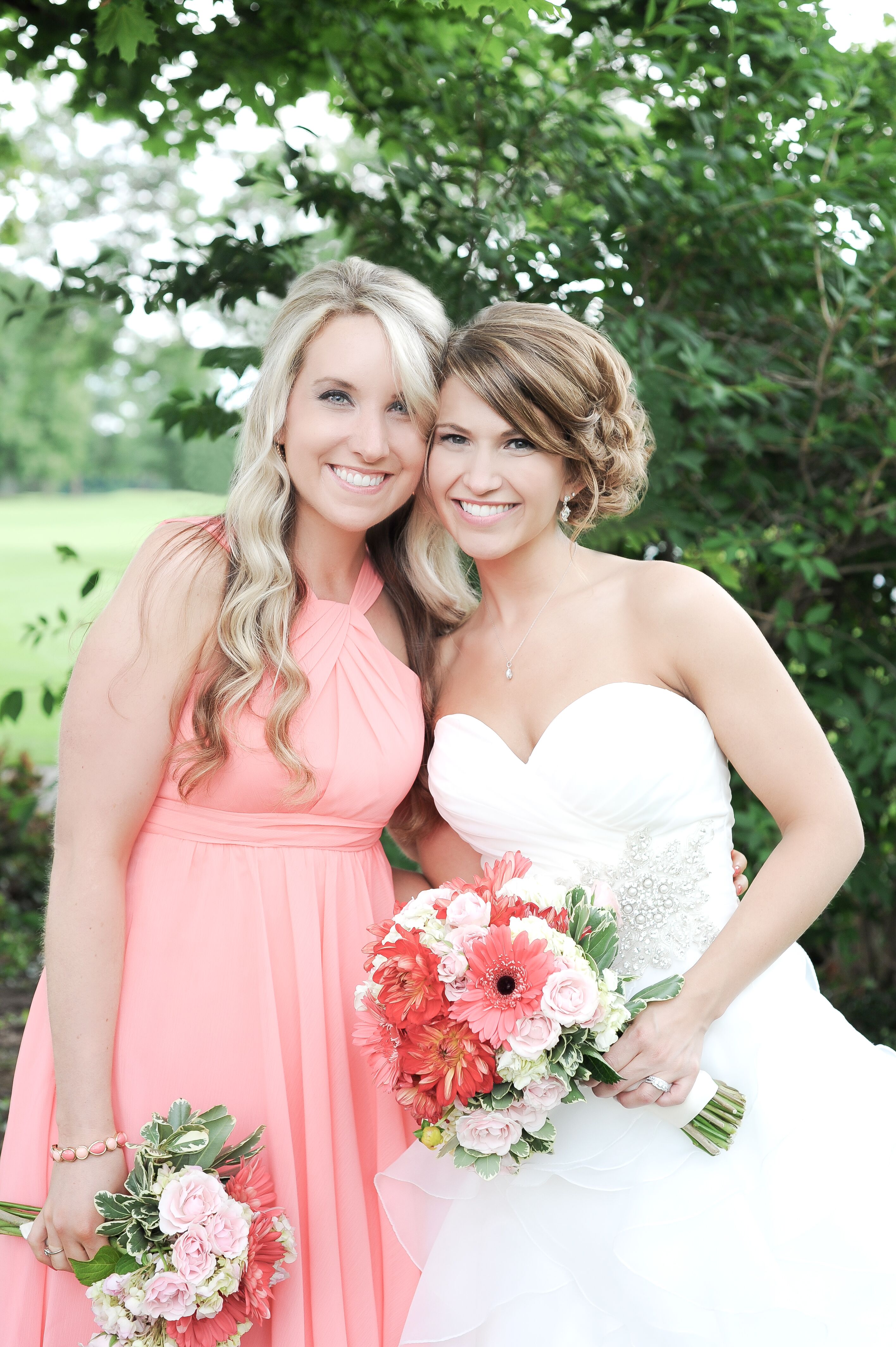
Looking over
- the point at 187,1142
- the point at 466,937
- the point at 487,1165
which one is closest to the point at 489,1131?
the point at 487,1165

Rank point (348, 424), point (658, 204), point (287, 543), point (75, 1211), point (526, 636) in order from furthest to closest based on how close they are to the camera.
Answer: point (658, 204) < point (526, 636) < point (287, 543) < point (348, 424) < point (75, 1211)

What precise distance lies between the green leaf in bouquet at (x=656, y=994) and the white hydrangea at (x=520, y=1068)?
0.28m

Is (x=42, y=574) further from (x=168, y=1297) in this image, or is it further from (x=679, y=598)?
(x=168, y=1297)

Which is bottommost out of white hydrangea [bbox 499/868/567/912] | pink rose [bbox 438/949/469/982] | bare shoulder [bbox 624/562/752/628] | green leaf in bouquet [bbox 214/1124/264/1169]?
green leaf in bouquet [bbox 214/1124/264/1169]

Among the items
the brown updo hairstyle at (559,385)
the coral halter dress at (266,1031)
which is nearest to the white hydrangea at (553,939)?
the coral halter dress at (266,1031)

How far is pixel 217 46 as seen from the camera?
11.8 ft

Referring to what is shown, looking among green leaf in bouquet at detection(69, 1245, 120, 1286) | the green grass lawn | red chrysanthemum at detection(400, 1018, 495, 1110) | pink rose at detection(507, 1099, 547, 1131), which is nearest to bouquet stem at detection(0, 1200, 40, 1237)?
green leaf in bouquet at detection(69, 1245, 120, 1286)

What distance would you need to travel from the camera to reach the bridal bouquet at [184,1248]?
1.99 metres

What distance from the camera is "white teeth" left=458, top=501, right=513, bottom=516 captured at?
266cm

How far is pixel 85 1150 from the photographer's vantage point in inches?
87.2

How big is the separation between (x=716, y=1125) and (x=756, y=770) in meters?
0.75

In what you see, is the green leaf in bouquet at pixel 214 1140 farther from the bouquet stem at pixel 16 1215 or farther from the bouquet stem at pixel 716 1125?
the bouquet stem at pixel 716 1125

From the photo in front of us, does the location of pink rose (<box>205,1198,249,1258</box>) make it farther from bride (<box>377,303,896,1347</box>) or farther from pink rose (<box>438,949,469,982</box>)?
pink rose (<box>438,949,469,982</box>)

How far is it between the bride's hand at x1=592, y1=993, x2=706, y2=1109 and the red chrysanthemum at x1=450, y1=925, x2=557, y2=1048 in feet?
1.13
